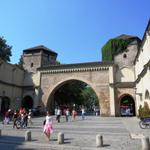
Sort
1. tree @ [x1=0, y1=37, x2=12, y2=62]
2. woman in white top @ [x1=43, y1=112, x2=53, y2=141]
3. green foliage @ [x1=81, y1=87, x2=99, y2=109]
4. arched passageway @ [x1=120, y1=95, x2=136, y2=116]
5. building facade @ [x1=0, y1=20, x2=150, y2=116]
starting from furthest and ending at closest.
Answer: green foliage @ [x1=81, y1=87, x2=99, y2=109] → tree @ [x1=0, y1=37, x2=12, y2=62] → arched passageway @ [x1=120, y1=95, x2=136, y2=116] → building facade @ [x1=0, y1=20, x2=150, y2=116] → woman in white top @ [x1=43, y1=112, x2=53, y2=141]

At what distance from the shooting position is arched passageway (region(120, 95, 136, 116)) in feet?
118

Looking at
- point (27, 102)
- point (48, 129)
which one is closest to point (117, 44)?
point (27, 102)

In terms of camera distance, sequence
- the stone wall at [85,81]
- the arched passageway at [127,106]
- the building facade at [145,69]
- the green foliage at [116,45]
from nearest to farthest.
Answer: the building facade at [145,69] → the stone wall at [85,81] → the arched passageway at [127,106] → the green foliage at [116,45]

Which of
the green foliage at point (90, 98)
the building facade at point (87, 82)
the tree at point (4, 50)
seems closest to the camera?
the building facade at point (87, 82)

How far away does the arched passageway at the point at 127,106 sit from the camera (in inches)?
1421

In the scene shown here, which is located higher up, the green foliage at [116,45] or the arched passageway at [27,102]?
the green foliage at [116,45]

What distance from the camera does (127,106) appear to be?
3741cm

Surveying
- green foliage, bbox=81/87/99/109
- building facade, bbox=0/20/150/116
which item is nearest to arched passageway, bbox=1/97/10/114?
building facade, bbox=0/20/150/116

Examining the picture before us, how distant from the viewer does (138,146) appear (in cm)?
973

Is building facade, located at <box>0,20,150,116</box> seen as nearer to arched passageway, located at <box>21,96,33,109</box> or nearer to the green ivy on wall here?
arched passageway, located at <box>21,96,33,109</box>

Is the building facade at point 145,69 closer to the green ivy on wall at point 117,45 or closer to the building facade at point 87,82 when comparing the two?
the building facade at point 87,82

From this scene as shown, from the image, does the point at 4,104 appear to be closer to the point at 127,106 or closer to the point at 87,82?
the point at 87,82

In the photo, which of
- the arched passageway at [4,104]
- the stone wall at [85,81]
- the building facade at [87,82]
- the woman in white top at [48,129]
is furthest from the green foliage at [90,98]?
the woman in white top at [48,129]

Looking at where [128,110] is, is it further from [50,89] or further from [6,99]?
[6,99]
